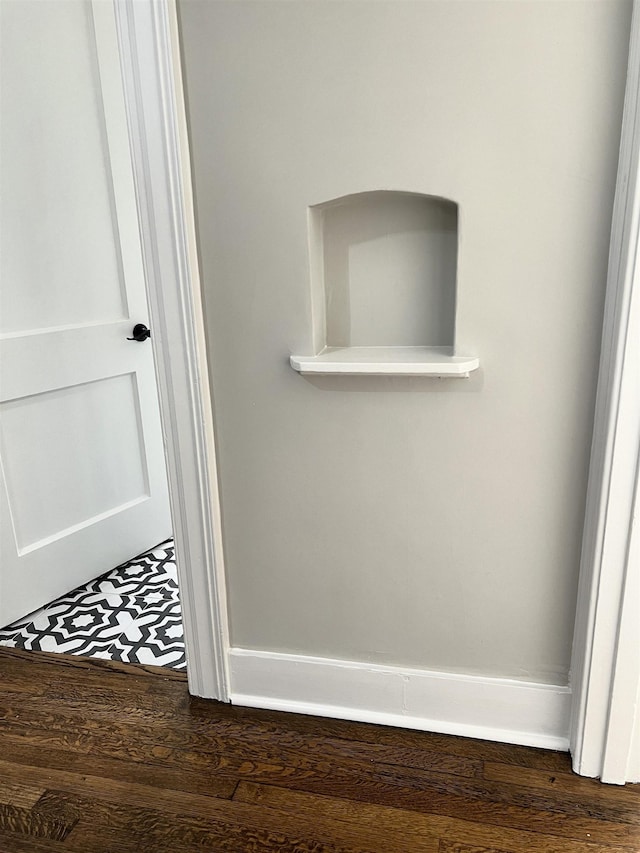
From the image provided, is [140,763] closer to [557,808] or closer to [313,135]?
[557,808]

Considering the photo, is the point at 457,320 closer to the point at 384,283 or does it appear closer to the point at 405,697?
the point at 384,283

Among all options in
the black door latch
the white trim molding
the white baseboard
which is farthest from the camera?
the black door latch

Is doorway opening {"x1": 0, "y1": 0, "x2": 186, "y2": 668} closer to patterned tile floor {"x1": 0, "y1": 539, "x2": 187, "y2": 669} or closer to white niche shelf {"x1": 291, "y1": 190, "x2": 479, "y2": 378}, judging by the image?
patterned tile floor {"x1": 0, "y1": 539, "x2": 187, "y2": 669}

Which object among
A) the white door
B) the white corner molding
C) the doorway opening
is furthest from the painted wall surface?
the white door

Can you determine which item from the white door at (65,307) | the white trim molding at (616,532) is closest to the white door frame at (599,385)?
the white trim molding at (616,532)

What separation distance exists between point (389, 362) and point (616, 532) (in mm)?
625

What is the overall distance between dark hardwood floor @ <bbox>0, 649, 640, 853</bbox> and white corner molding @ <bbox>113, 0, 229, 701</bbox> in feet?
0.74

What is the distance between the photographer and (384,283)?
155cm

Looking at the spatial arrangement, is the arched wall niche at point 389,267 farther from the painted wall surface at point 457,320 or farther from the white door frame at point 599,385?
the white door frame at point 599,385

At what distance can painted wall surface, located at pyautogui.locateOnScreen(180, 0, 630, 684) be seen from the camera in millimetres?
1321

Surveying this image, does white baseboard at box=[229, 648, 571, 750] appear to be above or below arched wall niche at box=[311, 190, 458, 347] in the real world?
below

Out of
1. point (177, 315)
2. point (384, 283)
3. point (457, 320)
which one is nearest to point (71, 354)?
point (177, 315)

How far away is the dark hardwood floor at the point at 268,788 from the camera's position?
1.41 m

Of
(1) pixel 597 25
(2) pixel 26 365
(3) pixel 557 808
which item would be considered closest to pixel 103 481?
(2) pixel 26 365
